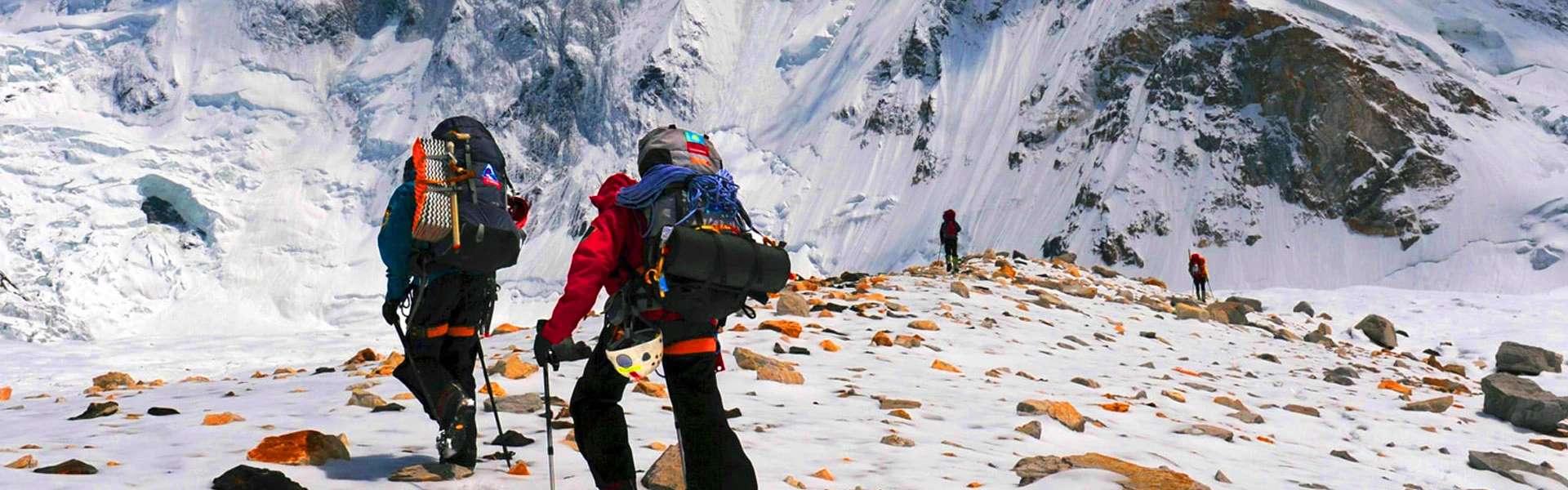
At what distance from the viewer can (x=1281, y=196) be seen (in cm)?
5747

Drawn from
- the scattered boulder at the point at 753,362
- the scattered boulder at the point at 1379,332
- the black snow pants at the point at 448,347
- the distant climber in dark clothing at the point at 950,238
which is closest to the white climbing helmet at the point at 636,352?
the black snow pants at the point at 448,347

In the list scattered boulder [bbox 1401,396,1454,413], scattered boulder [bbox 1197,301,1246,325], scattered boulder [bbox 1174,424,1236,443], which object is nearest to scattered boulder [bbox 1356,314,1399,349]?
scattered boulder [bbox 1197,301,1246,325]

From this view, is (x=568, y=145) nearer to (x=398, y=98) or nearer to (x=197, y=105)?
(x=398, y=98)

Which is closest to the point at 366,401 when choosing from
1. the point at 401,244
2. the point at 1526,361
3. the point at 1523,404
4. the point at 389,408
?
the point at 389,408

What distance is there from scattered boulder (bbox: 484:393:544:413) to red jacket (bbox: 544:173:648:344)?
286cm

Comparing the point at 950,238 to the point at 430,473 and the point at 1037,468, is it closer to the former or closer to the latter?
the point at 1037,468

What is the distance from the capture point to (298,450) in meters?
5.46

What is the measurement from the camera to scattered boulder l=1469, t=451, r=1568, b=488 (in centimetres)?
826

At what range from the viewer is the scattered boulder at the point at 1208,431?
8430mm

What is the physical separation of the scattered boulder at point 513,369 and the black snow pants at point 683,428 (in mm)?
4402

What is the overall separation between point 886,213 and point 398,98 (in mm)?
66073

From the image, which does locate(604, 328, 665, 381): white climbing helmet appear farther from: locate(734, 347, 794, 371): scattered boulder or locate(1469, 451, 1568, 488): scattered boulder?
locate(1469, 451, 1568, 488): scattered boulder

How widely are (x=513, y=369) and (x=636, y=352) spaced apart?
489cm

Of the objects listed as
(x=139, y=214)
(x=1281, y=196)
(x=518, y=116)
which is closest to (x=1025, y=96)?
(x=1281, y=196)
